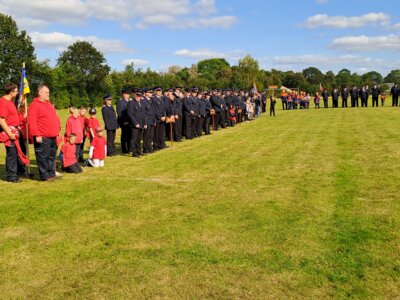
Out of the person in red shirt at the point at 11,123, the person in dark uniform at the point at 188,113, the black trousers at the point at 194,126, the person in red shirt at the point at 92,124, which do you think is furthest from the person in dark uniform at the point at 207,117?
the person in red shirt at the point at 11,123

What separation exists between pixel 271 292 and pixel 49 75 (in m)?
50.0

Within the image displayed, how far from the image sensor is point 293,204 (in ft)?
22.0

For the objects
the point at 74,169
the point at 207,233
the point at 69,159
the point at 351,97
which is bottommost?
the point at 207,233

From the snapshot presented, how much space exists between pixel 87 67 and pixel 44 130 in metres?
63.5

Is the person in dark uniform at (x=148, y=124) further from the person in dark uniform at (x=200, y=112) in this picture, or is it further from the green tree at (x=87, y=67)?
the green tree at (x=87, y=67)

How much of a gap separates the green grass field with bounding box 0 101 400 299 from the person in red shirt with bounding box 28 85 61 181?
0.39 m

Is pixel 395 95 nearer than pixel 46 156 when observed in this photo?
No

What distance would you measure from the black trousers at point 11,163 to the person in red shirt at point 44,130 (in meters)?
0.46

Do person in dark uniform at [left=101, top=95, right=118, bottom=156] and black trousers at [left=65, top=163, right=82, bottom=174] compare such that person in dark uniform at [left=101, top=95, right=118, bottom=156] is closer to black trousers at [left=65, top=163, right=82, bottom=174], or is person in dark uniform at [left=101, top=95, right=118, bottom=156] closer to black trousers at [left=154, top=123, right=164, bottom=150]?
black trousers at [left=154, top=123, right=164, bottom=150]

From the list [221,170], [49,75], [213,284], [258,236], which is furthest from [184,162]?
[49,75]

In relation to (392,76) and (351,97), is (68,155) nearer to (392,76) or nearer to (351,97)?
(351,97)

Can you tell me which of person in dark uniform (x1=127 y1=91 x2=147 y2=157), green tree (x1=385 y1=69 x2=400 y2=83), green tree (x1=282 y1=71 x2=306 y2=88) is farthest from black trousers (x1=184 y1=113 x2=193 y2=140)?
green tree (x1=385 y1=69 x2=400 y2=83)

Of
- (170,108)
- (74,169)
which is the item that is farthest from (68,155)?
(170,108)

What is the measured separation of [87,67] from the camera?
69.1 meters
